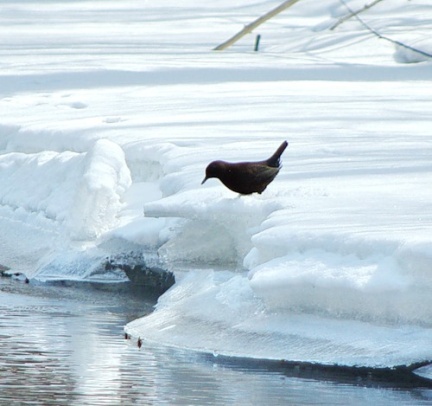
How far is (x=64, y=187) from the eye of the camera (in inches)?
348

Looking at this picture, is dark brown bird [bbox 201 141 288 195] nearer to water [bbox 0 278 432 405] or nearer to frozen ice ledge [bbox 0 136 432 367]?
frozen ice ledge [bbox 0 136 432 367]

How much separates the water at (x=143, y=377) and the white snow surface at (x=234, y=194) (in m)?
0.10

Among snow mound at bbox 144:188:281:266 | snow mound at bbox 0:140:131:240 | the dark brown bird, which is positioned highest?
the dark brown bird

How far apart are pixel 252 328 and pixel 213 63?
9.07 meters

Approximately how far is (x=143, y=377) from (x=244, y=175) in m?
1.75

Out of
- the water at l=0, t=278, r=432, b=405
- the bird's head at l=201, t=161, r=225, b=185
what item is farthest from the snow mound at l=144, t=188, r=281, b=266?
the water at l=0, t=278, r=432, b=405

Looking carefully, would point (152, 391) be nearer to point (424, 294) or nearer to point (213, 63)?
point (424, 294)

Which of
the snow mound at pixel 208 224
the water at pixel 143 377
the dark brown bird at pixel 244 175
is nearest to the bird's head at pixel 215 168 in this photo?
the dark brown bird at pixel 244 175

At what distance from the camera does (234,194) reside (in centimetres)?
734

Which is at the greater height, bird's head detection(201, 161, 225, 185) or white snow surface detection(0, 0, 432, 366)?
bird's head detection(201, 161, 225, 185)

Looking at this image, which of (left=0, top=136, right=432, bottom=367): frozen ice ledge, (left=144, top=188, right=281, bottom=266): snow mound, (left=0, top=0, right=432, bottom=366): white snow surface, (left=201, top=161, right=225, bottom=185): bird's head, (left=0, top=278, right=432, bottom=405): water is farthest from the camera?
(left=201, top=161, right=225, bottom=185): bird's head

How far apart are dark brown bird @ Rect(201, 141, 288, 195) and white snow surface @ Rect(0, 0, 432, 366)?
0.28 feet

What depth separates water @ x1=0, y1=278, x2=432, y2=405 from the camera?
5.24 m

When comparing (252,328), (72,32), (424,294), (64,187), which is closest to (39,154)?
(64,187)
